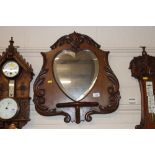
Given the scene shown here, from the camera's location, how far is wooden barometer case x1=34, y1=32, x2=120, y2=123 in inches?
84.4

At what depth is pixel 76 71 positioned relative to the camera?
222 centimetres

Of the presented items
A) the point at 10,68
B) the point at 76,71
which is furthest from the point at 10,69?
the point at 76,71

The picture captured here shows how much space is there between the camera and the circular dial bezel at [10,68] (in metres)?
2.17

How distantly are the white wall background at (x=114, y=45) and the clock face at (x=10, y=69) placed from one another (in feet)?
0.51

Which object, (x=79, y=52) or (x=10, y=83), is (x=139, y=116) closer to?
(x=79, y=52)

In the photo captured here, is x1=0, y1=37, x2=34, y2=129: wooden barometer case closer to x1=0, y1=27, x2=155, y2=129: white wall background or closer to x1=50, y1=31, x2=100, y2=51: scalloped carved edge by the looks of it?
x1=0, y1=27, x2=155, y2=129: white wall background

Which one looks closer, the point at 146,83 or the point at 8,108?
the point at 8,108

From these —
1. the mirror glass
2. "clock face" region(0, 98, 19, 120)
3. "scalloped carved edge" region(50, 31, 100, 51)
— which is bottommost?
"clock face" region(0, 98, 19, 120)

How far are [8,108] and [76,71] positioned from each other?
65 cm

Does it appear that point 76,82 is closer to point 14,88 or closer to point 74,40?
point 74,40

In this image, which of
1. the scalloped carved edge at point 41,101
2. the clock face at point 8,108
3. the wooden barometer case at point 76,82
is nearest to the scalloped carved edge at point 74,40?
the wooden barometer case at point 76,82

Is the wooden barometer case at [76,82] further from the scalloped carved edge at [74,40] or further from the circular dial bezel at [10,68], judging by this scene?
the circular dial bezel at [10,68]

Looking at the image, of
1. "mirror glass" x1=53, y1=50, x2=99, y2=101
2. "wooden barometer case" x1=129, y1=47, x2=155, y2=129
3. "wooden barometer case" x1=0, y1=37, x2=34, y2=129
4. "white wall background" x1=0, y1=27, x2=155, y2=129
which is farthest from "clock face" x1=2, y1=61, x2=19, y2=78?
"wooden barometer case" x1=129, y1=47, x2=155, y2=129

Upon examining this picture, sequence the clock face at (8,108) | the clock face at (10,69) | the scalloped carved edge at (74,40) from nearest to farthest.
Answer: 1. the clock face at (8,108)
2. the clock face at (10,69)
3. the scalloped carved edge at (74,40)
